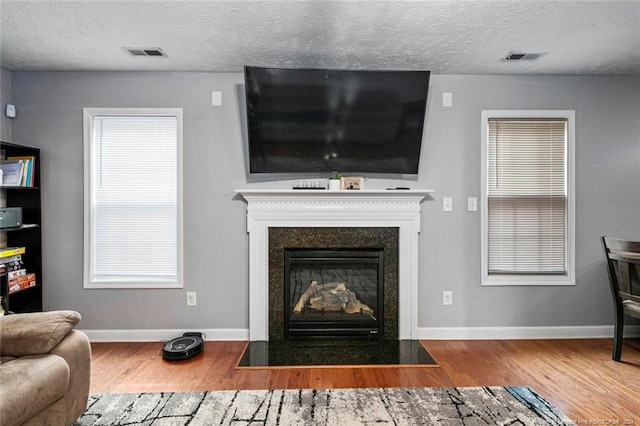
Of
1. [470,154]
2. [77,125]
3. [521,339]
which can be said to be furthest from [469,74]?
[77,125]

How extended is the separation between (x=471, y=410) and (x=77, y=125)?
3.75 metres

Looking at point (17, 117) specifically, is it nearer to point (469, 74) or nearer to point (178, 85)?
point (178, 85)

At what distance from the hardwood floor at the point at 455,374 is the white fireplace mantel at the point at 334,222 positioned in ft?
1.00

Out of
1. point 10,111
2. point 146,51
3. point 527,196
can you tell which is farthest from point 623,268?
point 10,111

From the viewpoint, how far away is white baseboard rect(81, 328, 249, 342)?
316 centimetres

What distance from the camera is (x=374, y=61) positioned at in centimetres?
289

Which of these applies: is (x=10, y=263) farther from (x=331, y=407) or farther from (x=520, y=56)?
(x=520, y=56)

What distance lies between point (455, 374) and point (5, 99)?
429 centimetres

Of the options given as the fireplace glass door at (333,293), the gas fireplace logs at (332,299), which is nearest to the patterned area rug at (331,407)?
the fireplace glass door at (333,293)

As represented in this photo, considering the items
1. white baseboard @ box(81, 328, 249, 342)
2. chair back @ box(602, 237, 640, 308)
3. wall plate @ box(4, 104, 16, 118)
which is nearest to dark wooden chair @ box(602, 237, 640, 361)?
chair back @ box(602, 237, 640, 308)

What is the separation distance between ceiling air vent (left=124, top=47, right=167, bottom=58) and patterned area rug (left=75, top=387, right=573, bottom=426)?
96.0 inches

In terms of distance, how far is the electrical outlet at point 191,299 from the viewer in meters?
3.18

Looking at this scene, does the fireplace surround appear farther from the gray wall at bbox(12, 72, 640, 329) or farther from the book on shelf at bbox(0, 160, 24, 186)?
the book on shelf at bbox(0, 160, 24, 186)

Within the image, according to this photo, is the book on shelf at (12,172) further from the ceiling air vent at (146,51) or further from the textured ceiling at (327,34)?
the ceiling air vent at (146,51)
